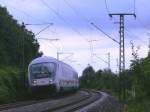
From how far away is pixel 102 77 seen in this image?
420 ft

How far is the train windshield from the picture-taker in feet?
161

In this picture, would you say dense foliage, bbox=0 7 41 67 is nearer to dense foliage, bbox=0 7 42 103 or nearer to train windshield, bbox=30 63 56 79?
dense foliage, bbox=0 7 42 103

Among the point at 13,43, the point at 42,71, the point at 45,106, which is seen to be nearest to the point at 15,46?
the point at 13,43

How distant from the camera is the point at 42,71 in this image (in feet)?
161

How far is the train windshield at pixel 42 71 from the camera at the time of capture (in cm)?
4913

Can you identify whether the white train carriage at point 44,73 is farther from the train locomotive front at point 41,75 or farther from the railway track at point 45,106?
the railway track at point 45,106

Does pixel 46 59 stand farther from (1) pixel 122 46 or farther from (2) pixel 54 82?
(1) pixel 122 46

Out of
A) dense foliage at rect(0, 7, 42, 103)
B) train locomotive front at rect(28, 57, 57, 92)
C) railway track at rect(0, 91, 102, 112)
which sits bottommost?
railway track at rect(0, 91, 102, 112)

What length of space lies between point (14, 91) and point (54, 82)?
5.52 meters

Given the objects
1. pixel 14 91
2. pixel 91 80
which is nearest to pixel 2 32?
pixel 14 91

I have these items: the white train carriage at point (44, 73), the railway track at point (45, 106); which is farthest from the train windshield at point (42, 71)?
the railway track at point (45, 106)

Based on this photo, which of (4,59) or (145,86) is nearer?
(145,86)

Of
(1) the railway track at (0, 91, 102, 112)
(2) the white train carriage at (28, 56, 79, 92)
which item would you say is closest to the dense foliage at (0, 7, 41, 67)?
(2) the white train carriage at (28, 56, 79, 92)

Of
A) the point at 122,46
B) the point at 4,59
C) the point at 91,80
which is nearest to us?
the point at 122,46
